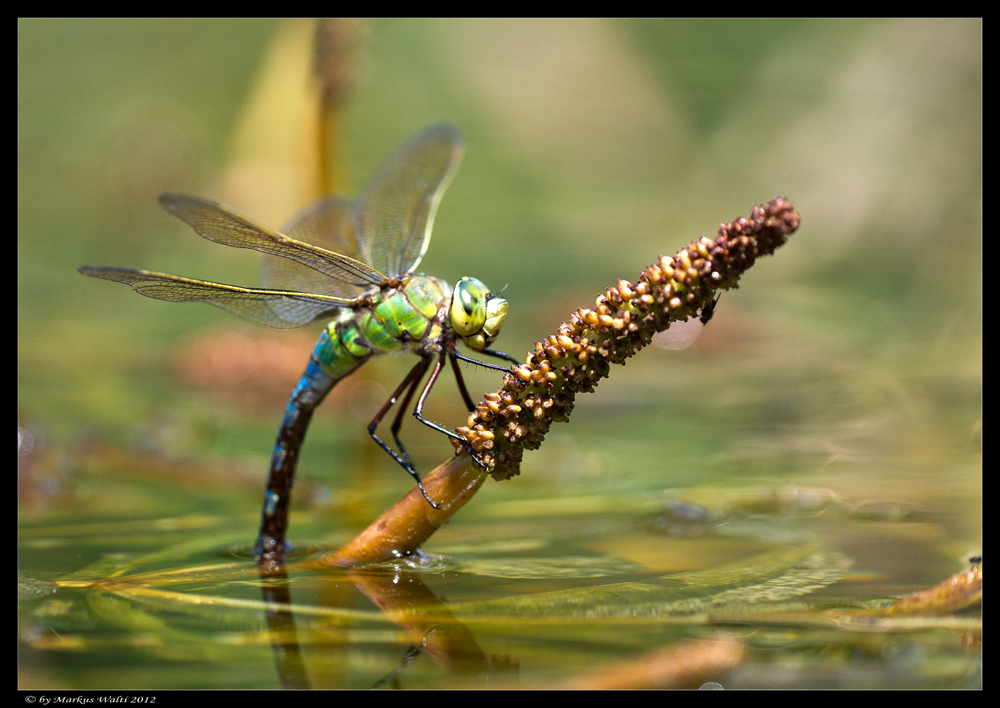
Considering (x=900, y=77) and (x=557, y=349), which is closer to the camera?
(x=557, y=349)

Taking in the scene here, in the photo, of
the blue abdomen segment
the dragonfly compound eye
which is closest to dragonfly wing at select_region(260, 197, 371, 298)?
the blue abdomen segment

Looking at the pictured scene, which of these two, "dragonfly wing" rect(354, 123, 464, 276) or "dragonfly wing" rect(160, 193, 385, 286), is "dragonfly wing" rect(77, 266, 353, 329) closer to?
"dragonfly wing" rect(160, 193, 385, 286)

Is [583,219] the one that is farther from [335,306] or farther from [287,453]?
[287,453]

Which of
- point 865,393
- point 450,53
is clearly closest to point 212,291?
point 865,393

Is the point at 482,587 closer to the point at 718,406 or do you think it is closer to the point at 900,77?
the point at 718,406

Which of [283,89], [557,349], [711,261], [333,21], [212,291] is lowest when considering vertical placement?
[557,349]

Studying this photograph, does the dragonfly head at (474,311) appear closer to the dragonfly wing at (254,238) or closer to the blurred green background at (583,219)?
the dragonfly wing at (254,238)
